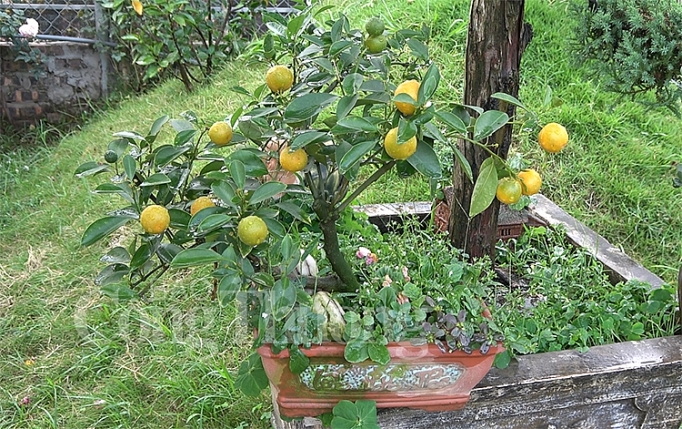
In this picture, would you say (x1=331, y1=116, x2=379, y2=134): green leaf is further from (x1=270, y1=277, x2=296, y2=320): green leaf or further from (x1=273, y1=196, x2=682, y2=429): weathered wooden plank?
(x1=273, y1=196, x2=682, y2=429): weathered wooden plank

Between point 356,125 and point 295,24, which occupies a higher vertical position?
point 295,24

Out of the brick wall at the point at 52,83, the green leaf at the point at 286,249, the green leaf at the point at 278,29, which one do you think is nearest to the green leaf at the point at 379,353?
the green leaf at the point at 286,249

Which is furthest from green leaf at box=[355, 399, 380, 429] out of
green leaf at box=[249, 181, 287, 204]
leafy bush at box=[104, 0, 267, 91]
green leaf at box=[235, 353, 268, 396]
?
leafy bush at box=[104, 0, 267, 91]

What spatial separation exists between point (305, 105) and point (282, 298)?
328mm

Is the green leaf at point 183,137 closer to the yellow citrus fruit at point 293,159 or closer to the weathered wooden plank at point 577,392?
the yellow citrus fruit at point 293,159

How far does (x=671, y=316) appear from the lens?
1602 mm

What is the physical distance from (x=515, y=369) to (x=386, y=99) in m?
0.70

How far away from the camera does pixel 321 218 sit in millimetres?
1316

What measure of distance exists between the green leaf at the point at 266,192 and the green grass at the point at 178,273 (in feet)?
1.79

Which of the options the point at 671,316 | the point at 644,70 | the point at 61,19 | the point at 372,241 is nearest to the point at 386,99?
the point at 372,241

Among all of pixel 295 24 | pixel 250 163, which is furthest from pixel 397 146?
pixel 295 24

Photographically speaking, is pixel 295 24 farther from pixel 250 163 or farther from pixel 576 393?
pixel 576 393

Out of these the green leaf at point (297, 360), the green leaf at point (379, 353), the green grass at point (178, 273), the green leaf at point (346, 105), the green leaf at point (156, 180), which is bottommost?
the green grass at point (178, 273)

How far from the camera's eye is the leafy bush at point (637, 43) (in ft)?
5.27
